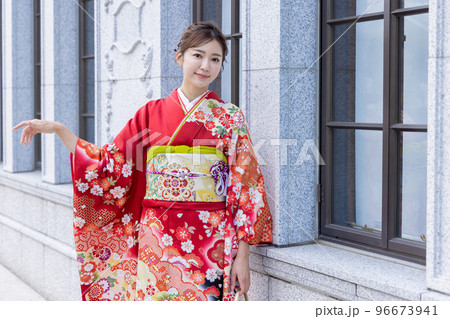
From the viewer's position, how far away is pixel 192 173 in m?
2.99

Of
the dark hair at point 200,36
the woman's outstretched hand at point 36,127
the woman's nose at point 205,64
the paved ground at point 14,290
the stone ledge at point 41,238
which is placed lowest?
the paved ground at point 14,290

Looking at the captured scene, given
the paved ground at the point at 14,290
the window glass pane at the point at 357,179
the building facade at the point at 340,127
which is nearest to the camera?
the building facade at the point at 340,127

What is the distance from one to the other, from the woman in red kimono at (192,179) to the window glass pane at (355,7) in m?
0.66

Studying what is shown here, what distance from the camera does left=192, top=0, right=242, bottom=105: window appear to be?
3.77 m

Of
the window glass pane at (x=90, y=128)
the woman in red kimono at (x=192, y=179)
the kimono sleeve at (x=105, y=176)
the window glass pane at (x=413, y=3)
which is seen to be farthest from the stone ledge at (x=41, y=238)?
the window glass pane at (x=413, y=3)

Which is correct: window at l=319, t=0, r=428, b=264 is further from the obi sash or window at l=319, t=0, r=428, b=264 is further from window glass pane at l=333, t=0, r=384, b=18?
Result: the obi sash

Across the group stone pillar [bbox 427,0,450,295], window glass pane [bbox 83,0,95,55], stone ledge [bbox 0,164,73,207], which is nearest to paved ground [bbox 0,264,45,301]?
stone ledge [bbox 0,164,73,207]

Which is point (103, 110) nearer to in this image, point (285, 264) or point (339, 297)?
point (285, 264)

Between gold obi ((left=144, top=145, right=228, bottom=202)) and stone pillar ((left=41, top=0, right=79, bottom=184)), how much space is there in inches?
121

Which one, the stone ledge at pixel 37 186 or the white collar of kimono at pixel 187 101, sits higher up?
the white collar of kimono at pixel 187 101

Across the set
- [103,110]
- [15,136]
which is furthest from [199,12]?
[15,136]

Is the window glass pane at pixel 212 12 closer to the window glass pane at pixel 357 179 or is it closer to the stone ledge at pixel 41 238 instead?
the window glass pane at pixel 357 179

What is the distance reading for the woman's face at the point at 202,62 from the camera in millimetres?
2922

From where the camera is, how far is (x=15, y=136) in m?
6.98
